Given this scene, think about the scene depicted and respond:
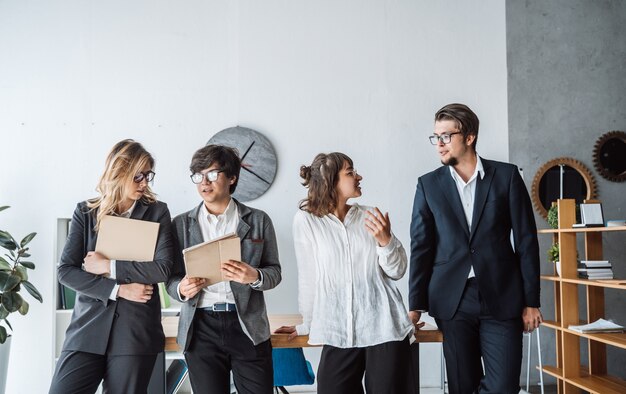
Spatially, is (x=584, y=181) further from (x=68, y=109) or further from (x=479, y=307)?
(x=68, y=109)

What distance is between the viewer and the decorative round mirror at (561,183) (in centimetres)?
470

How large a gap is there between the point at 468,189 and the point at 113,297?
1495 mm

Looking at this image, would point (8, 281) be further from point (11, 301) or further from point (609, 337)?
point (609, 337)

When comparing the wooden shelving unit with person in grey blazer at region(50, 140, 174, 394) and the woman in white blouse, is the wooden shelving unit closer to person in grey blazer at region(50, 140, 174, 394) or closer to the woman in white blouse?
the woman in white blouse

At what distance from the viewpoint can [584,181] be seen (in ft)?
15.5

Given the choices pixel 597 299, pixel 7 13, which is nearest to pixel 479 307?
pixel 597 299

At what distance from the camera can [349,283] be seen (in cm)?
211

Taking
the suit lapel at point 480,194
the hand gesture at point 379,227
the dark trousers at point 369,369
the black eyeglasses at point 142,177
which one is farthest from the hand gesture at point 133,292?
the suit lapel at point 480,194

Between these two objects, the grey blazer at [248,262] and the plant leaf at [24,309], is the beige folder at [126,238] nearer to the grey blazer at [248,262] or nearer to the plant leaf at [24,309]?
the grey blazer at [248,262]

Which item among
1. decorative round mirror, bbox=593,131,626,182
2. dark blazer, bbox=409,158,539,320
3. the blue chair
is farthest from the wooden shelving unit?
the blue chair

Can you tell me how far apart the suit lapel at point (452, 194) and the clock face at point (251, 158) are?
2.34 m

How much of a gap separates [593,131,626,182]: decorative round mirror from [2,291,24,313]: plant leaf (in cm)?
470

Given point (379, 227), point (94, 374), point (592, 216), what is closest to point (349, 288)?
point (379, 227)

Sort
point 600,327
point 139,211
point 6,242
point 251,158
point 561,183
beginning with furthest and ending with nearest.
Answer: point 561,183 → point 251,158 → point 6,242 → point 600,327 → point 139,211
